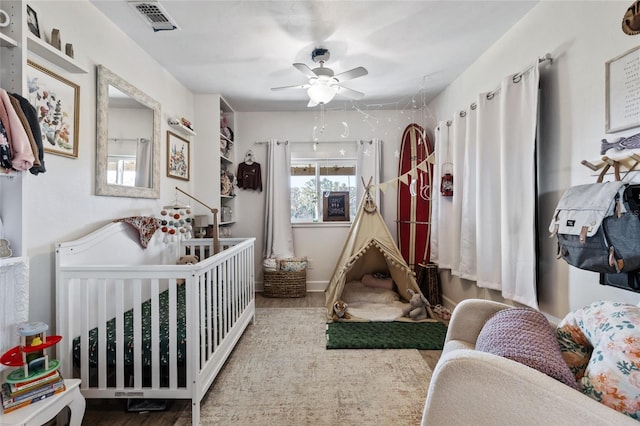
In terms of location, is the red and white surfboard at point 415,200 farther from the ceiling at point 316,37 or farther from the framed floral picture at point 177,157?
the framed floral picture at point 177,157

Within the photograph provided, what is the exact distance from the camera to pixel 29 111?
4.28ft

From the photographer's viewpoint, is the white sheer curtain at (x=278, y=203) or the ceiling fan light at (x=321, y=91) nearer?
the ceiling fan light at (x=321, y=91)

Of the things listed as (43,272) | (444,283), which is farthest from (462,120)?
(43,272)

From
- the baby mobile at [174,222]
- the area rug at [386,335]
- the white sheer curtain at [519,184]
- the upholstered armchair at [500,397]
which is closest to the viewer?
the upholstered armchair at [500,397]

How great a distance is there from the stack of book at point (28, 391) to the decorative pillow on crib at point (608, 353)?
206 centimetres

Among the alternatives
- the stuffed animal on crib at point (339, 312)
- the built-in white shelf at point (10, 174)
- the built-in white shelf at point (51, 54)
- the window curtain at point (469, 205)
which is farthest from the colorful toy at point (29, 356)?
the window curtain at point (469, 205)

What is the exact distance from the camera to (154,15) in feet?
6.93

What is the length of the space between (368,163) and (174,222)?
253 cm

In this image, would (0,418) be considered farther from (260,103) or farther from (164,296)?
(260,103)

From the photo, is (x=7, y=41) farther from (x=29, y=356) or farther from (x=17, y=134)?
(x=29, y=356)

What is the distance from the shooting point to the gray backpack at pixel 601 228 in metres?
1.27

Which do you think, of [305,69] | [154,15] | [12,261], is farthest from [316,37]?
[12,261]

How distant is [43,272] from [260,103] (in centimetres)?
295

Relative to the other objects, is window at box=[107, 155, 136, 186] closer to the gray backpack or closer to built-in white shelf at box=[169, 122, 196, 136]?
built-in white shelf at box=[169, 122, 196, 136]
